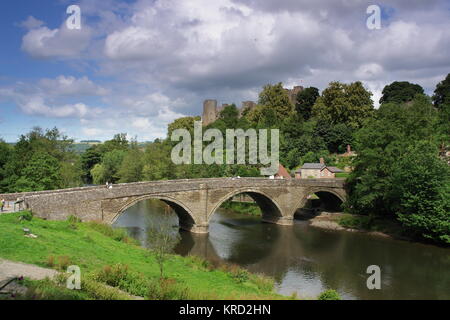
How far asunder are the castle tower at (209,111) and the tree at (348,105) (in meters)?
36.8

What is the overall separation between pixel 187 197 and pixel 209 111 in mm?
65685

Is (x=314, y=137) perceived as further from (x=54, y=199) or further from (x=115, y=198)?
(x=54, y=199)

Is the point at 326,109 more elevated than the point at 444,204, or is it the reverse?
the point at 326,109

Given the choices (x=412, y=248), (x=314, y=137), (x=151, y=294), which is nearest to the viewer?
(x=151, y=294)

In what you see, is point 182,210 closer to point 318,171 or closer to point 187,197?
point 187,197

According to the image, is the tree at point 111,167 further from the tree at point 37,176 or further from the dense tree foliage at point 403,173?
the dense tree foliage at point 403,173

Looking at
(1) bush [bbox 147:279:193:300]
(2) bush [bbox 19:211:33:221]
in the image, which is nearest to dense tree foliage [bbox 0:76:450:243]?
(2) bush [bbox 19:211:33:221]

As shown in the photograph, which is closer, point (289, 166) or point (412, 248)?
point (412, 248)

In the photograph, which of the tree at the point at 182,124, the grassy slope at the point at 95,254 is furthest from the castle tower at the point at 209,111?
the grassy slope at the point at 95,254

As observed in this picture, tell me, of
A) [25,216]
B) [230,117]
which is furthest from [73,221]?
[230,117]

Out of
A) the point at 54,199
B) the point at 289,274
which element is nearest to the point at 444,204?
the point at 289,274

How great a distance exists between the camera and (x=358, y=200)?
129 feet

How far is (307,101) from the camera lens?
76.2m

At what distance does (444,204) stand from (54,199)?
29.2 m
